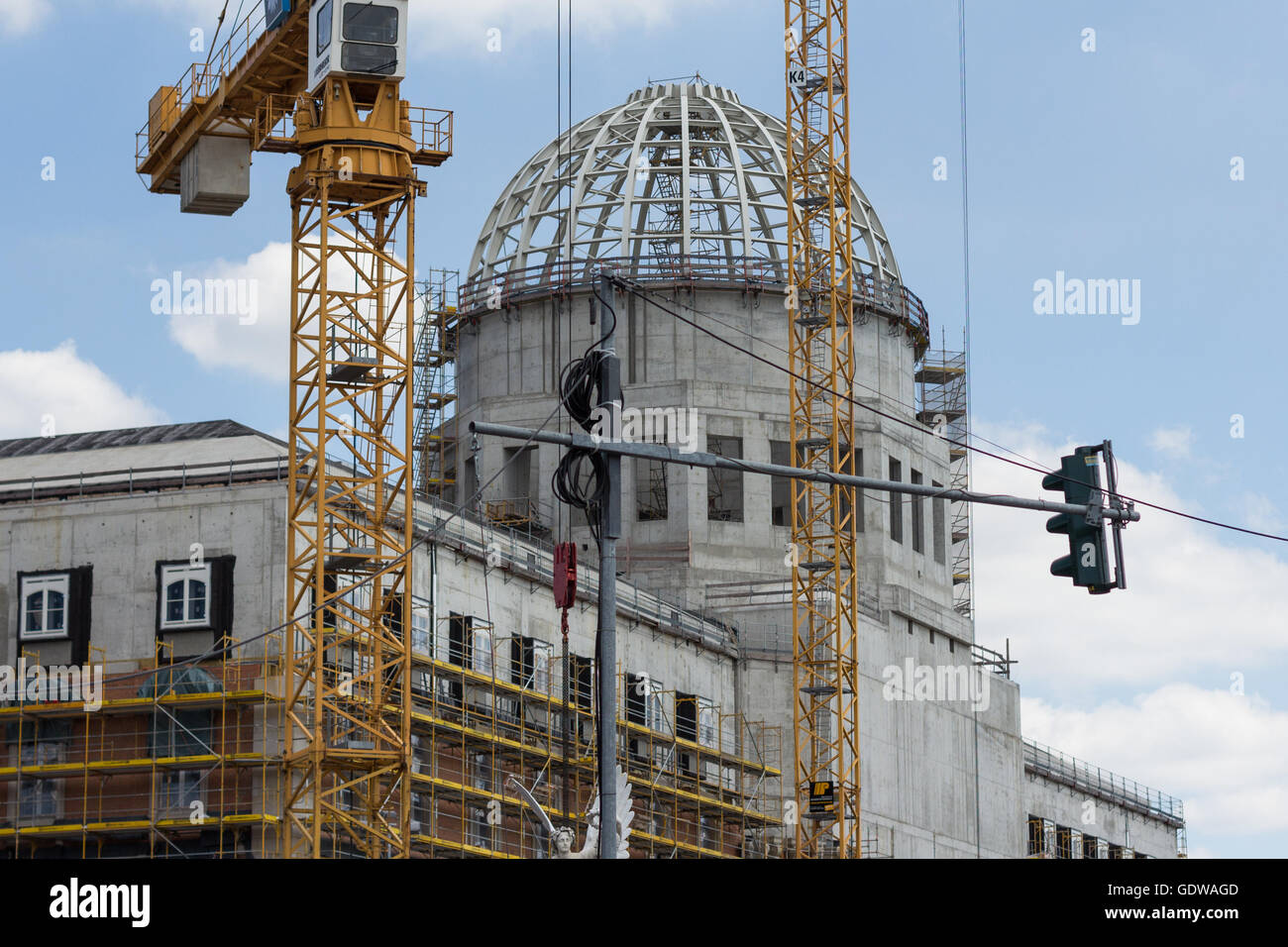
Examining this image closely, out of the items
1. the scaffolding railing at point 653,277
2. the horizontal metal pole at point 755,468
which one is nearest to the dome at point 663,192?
the scaffolding railing at point 653,277

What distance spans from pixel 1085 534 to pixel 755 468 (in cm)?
443

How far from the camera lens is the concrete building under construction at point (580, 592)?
4950 cm

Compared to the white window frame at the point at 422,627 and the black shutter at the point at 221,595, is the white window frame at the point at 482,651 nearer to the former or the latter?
the white window frame at the point at 422,627

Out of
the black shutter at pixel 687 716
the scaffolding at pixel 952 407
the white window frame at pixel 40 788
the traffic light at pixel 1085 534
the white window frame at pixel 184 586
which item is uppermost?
the scaffolding at pixel 952 407

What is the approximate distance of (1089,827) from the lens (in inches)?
3964

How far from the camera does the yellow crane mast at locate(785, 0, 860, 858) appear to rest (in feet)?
223

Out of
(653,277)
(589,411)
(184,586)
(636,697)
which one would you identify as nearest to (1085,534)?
(589,411)

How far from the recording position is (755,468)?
25312 mm

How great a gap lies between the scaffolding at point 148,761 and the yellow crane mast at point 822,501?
22.8 metres

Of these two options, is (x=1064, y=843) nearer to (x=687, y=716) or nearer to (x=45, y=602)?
(x=687, y=716)

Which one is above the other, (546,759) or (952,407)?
(952,407)

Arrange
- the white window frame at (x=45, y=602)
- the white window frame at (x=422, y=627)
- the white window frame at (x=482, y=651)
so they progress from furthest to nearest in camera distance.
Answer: the white window frame at (x=482, y=651)
the white window frame at (x=422, y=627)
the white window frame at (x=45, y=602)

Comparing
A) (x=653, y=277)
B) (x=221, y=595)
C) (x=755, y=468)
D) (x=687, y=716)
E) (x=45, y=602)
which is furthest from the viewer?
(x=653, y=277)
